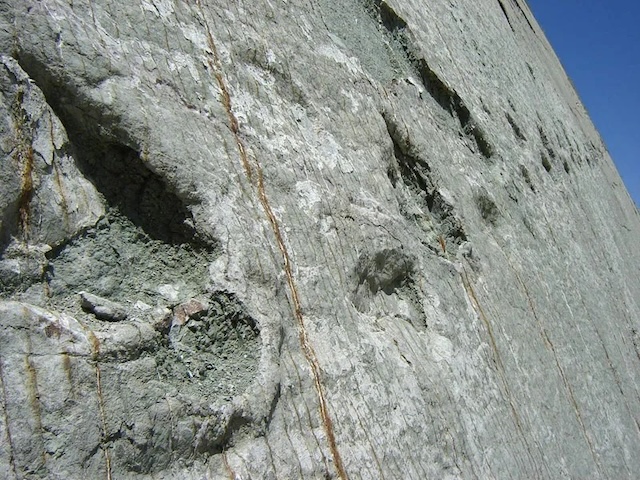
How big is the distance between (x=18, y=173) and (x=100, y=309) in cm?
35

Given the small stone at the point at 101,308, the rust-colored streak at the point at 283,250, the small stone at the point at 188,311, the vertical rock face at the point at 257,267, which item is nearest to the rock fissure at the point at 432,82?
the vertical rock face at the point at 257,267

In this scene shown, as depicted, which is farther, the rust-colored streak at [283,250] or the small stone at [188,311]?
the rust-colored streak at [283,250]

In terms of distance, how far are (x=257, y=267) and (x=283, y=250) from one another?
150mm

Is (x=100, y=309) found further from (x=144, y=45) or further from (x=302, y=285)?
(x=144, y=45)

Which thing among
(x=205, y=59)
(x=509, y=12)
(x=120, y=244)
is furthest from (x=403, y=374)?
(x=509, y=12)

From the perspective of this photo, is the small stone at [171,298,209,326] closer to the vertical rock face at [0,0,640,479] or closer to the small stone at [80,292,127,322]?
the vertical rock face at [0,0,640,479]

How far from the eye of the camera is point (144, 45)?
179 cm

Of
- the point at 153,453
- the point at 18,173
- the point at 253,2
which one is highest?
the point at 253,2

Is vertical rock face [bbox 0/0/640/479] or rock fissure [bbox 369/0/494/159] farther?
rock fissure [bbox 369/0/494/159]

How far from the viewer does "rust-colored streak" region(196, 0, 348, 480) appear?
169 cm

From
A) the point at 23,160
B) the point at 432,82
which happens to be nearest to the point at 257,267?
the point at 23,160

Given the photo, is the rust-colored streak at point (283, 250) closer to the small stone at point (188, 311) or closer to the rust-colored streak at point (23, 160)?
the small stone at point (188, 311)

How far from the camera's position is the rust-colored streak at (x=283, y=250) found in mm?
1689

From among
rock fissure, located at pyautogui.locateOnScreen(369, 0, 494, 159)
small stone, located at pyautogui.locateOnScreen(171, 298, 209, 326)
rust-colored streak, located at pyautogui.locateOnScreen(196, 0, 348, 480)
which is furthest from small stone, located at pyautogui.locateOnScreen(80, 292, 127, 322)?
rock fissure, located at pyautogui.locateOnScreen(369, 0, 494, 159)
